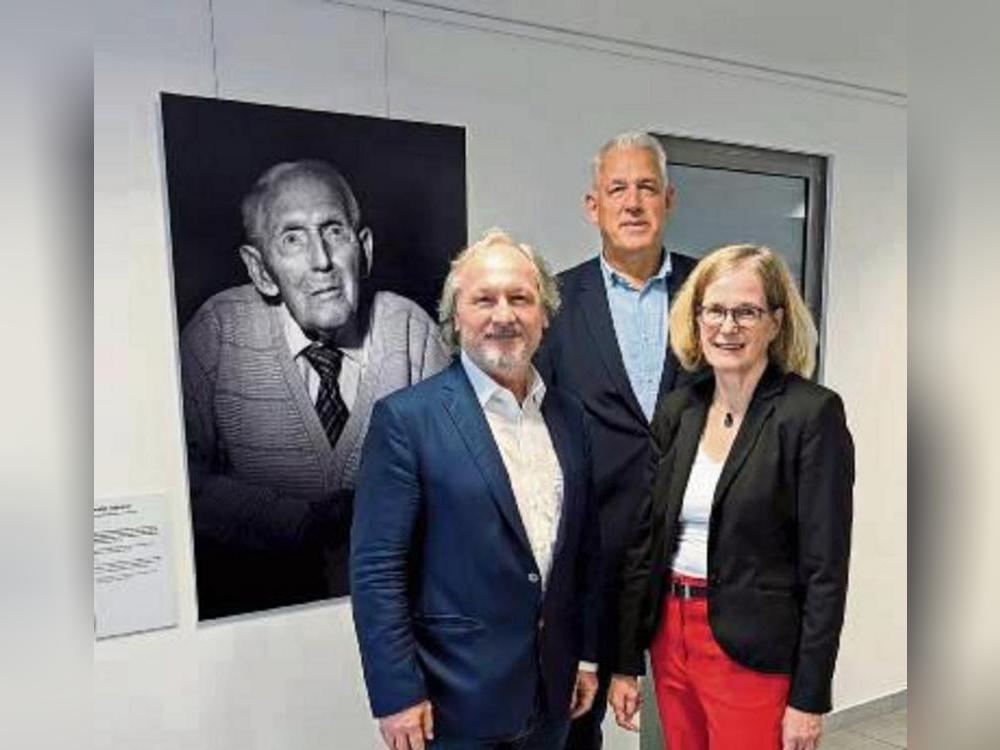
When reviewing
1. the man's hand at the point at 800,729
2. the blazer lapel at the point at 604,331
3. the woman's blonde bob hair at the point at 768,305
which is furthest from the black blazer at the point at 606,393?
the man's hand at the point at 800,729

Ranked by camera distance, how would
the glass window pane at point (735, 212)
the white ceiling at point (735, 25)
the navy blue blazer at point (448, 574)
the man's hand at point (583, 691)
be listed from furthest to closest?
the glass window pane at point (735, 212)
the white ceiling at point (735, 25)
the man's hand at point (583, 691)
the navy blue blazer at point (448, 574)

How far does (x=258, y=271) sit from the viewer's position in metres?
2.06

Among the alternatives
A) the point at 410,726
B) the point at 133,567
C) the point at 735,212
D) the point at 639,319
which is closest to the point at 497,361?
the point at 639,319

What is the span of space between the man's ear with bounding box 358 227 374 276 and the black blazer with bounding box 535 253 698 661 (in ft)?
1.68

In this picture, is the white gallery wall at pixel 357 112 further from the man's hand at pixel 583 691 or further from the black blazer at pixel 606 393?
the man's hand at pixel 583 691

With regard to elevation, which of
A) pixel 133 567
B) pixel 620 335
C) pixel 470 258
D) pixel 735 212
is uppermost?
pixel 735 212

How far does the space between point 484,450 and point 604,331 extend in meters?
0.53

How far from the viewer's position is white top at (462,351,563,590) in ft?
5.08

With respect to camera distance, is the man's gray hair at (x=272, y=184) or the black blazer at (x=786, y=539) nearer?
the black blazer at (x=786, y=539)

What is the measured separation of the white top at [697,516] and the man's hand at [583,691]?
28 cm

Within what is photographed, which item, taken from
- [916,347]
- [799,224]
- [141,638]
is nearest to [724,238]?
[799,224]

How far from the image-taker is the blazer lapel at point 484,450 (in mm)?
1492

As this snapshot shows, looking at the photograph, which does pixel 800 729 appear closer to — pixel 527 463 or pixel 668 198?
pixel 527 463

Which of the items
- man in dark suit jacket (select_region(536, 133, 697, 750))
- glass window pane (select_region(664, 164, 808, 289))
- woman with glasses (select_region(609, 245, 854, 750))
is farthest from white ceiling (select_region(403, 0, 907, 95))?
woman with glasses (select_region(609, 245, 854, 750))
